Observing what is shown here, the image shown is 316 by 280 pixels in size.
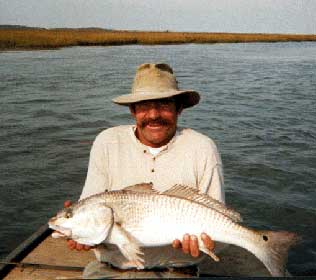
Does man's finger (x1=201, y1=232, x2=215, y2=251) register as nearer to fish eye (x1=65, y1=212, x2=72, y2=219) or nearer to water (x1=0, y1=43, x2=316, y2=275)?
fish eye (x1=65, y1=212, x2=72, y2=219)

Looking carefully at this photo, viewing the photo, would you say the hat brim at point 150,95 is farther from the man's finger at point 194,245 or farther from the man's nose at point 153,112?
the man's finger at point 194,245

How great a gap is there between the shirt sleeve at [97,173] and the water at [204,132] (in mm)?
4107

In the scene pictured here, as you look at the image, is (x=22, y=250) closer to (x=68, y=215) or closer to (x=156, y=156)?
(x=68, y=215)

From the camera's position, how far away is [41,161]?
12828mm

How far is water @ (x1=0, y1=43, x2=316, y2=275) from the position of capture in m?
9.16

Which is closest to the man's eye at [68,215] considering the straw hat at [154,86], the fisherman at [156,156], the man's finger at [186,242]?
the fisherman at [156,156]

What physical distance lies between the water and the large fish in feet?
13.0

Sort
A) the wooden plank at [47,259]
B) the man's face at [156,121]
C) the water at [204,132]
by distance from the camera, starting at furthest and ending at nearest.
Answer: the water at [204,132] < the wooden plank at [47,259] < the man's face at [156,121]

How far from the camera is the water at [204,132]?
9.16m

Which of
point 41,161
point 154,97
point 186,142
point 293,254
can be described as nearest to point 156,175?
point 186,142

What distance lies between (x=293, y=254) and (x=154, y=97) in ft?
14.8

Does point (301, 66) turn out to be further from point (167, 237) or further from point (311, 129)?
point (167, 237)

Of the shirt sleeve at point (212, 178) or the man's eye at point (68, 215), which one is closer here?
the man's eye at point (68, 215)

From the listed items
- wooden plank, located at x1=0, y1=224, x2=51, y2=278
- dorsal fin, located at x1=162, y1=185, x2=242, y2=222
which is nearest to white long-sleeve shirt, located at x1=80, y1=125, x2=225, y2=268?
dorsal fin, located at x1=162, y1=185, x2=242, y2=222
